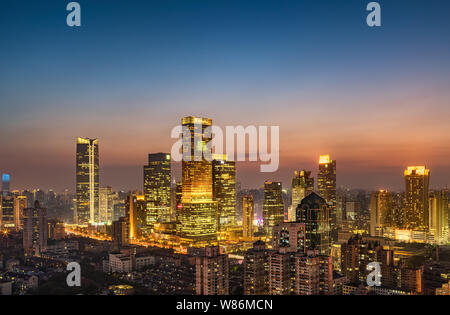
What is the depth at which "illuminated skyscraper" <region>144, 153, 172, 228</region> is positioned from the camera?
23797 mm

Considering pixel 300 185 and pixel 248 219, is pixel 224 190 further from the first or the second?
pixel 300 185

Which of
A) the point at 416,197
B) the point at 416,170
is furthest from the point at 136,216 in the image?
the point at 416,170

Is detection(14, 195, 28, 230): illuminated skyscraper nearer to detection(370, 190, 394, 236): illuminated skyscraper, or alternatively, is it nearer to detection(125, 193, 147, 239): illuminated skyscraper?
detection(125, 193, 147, 239): illuminated skyscraper

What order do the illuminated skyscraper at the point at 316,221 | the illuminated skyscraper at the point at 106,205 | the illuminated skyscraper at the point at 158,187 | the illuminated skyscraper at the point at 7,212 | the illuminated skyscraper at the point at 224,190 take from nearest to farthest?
the illuminated skyscraper at the point at 316,221
the illuminated skyscraper at the point at 7,212
the illuminated skyscraper at the point at 224,190
the illuminated skyscraper at the point at 158,187
the illuminated skyscraper at the point at 106,205

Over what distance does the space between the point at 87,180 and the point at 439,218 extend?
2336 cm

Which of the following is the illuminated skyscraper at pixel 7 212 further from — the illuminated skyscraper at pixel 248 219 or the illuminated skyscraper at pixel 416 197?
the illuminated skyscraper at pixel 416 197

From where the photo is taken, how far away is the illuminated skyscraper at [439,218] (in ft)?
61.9

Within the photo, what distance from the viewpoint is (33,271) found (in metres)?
11.8

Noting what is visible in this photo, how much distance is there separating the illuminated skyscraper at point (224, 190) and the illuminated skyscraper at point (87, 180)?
1170cm

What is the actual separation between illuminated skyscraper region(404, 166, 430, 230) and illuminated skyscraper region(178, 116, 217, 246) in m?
9.81

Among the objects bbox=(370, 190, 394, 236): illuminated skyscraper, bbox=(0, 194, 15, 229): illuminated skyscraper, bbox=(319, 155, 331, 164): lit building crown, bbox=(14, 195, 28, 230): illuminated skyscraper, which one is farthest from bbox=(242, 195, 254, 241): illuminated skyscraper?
bbox=(0, 194, 15, 229): illuminated skyscraper

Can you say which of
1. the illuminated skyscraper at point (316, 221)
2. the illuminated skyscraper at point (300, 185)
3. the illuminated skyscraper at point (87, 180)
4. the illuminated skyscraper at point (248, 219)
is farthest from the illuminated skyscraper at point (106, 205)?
the illuminated skyscraper at point (316, 221)

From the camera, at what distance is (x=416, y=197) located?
2062 cm
